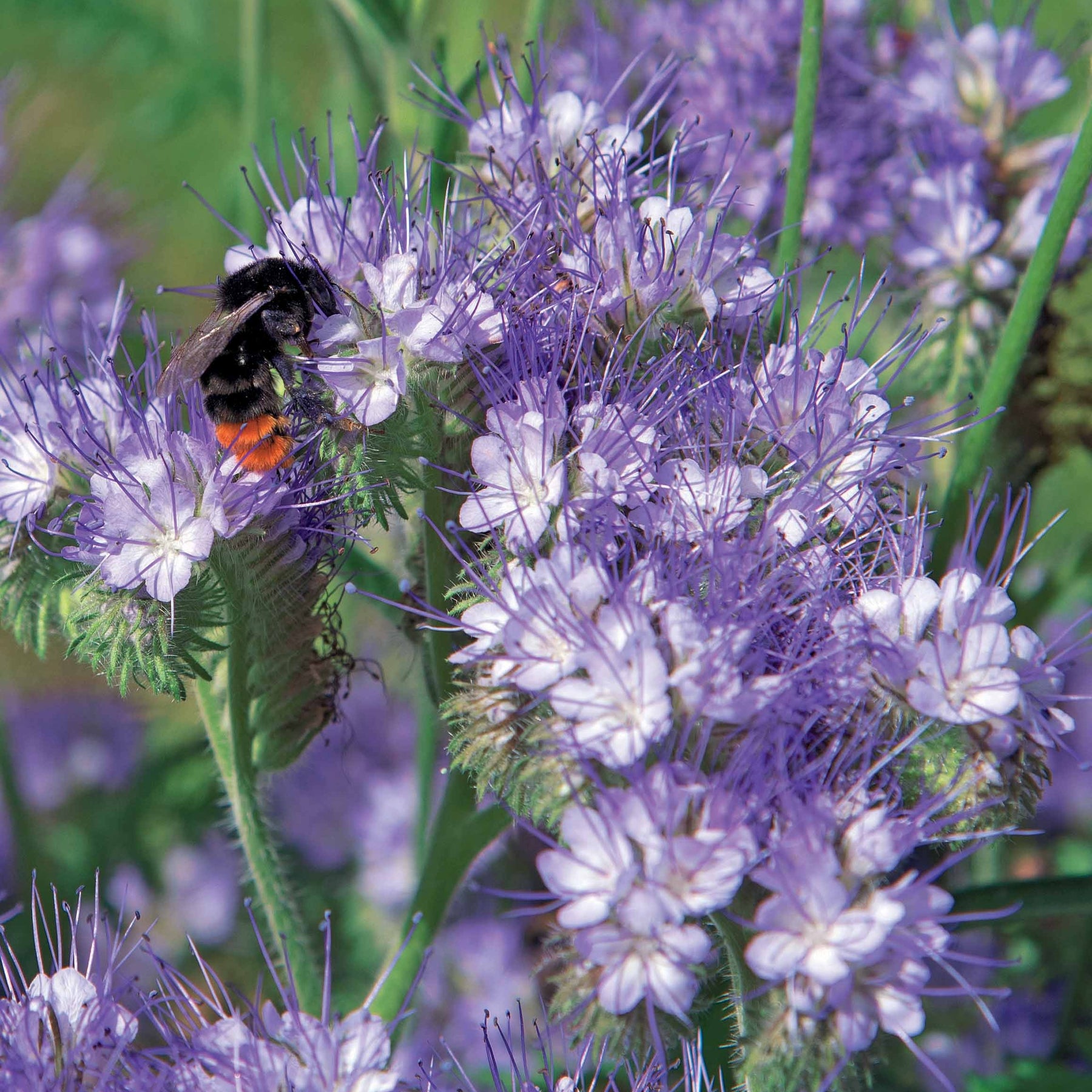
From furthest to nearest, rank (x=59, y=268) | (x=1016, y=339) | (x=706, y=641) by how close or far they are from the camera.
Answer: (x=59, y=268) → (x=1016, y=339) → (x=706, y=641)

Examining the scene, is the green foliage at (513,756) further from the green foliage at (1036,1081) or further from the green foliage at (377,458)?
the green foliage at (1036,1081)

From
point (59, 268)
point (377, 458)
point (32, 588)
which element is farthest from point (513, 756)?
point (59, 268)

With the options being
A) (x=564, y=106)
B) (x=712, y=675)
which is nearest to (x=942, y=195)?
(x=564, y=106)

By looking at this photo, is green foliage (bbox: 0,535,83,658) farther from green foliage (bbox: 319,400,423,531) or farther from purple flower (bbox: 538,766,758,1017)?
purple flower (bbox: 538,766,758,1017)

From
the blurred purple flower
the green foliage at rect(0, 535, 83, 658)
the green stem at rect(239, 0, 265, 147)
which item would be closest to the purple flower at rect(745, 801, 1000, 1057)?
the green foliage at rect(0, 535, 83, 658)

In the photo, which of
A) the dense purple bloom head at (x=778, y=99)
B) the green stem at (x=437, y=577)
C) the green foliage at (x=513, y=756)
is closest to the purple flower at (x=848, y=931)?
the green foliage at (x=513, y=756)

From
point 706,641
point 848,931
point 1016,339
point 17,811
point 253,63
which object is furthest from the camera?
point 253,63

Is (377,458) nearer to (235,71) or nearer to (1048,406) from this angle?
(1048,406)
